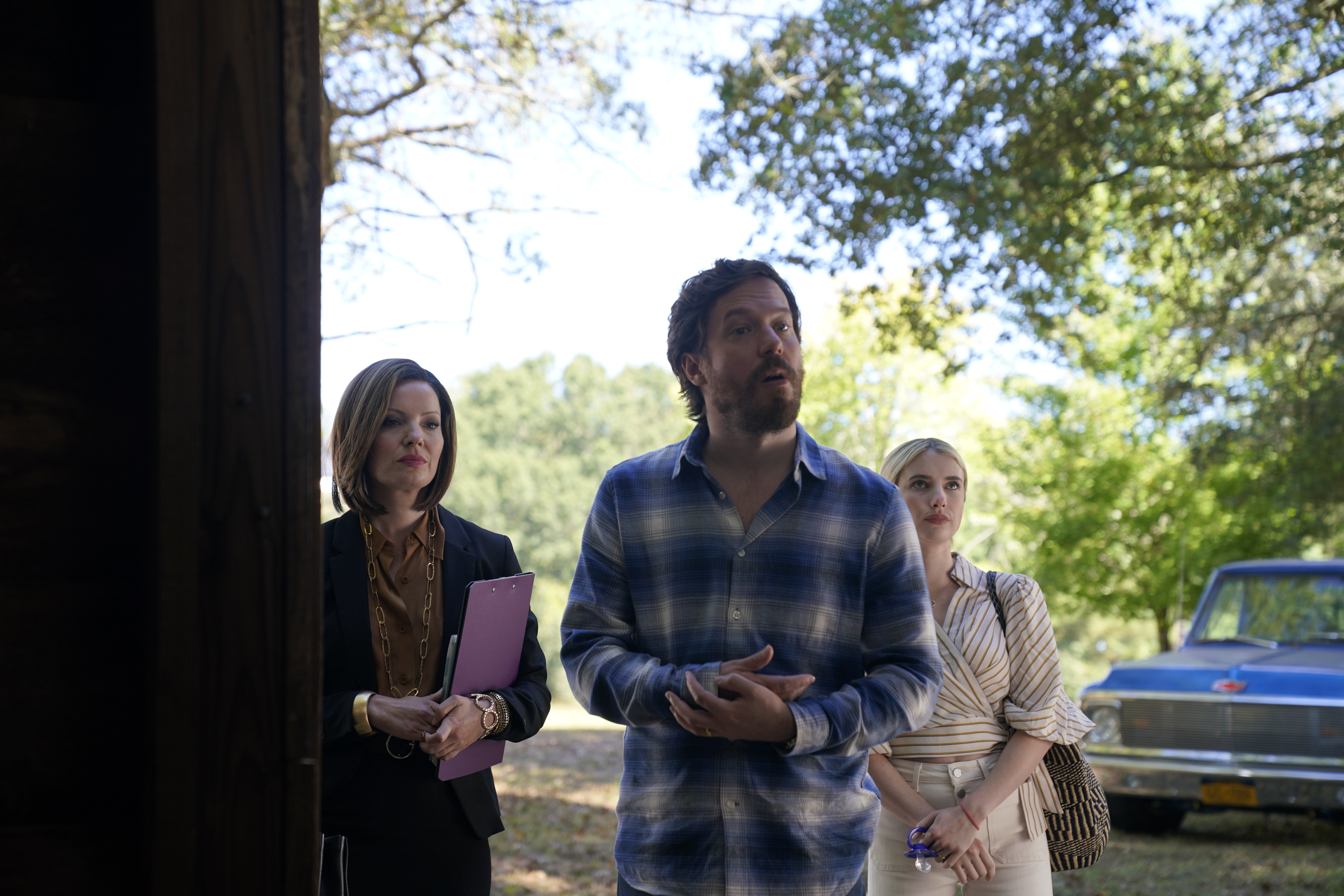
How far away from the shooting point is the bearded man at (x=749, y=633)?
7.82ft

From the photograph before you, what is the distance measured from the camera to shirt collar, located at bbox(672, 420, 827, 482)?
2623 mm

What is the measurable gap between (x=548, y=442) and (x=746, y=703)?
2734 inches

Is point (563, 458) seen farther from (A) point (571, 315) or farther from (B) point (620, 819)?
(B) point (620, 819)

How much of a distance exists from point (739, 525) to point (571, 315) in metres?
58.4

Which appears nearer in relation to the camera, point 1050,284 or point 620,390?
point 1050,284

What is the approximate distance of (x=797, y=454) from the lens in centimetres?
265

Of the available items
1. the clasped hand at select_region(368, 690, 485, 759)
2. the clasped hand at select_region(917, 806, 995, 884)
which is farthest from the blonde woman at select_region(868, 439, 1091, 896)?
the clasped hand at select_region(368, 690, 485, 759)

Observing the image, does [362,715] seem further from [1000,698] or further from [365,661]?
[1000,698]

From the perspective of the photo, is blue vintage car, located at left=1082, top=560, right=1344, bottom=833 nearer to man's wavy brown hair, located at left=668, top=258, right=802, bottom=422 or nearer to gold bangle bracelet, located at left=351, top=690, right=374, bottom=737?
man's wavy brown hair, located at left=668, top=258, right=802, bottom=422

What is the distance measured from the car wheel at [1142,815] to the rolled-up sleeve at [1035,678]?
5.67 metres

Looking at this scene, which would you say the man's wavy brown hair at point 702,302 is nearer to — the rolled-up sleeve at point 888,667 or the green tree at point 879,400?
the rolled-up sleeve at point 888,667

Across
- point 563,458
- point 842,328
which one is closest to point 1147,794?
point 842,328

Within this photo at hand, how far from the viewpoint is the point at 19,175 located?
1.32m

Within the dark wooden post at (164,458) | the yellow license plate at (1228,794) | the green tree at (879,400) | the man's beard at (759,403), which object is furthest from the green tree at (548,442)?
the dark wooden post at (164,458)
